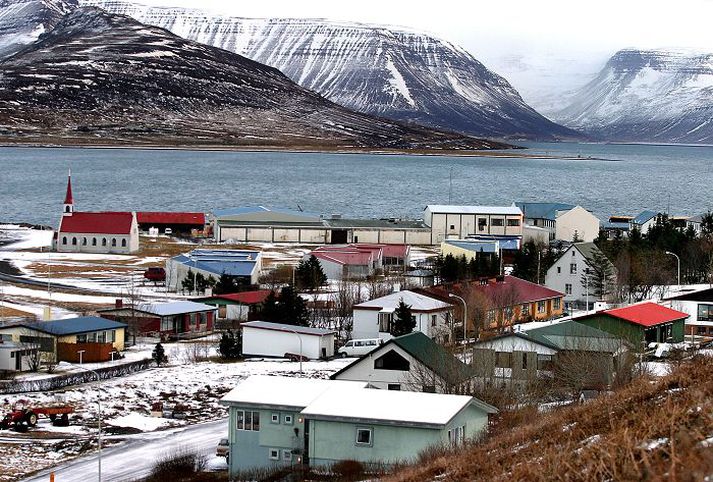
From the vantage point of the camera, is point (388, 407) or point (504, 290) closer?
point (388, 407)

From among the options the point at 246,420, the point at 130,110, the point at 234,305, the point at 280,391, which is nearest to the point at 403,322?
the point at 234,305

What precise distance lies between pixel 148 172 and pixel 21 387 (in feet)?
354

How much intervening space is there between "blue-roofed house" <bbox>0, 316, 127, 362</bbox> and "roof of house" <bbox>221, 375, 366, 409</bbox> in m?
8.23

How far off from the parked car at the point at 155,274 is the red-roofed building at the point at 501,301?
36.2 ft

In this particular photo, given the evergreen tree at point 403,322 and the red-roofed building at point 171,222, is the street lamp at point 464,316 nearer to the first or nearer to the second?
the evergreen tree at point 403,322

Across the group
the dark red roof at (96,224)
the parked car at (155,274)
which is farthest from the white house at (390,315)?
the dark red roof at (96,224)

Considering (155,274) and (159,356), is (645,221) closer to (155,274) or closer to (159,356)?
(155,274)

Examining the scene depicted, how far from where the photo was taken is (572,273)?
123 ft

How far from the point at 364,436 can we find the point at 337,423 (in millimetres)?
391

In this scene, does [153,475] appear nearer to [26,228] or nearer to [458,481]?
[458,481]

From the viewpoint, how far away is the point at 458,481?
10.1 metres

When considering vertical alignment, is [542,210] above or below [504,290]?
above

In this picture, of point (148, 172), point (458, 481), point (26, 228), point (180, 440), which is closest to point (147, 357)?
point (180, 440)

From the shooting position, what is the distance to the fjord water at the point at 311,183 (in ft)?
307
